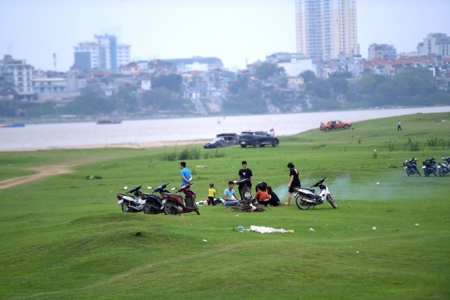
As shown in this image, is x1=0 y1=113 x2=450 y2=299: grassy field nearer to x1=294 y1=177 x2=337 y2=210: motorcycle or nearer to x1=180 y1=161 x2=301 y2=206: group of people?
x1=294 y1=177 x2=337 y2=210: motorcycle

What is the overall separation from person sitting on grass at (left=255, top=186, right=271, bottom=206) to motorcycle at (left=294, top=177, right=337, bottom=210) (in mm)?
1151

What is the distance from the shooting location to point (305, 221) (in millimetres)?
21031

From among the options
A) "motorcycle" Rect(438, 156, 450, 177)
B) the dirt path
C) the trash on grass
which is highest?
"motorcycle" Rect(438, 156, 450, 177)

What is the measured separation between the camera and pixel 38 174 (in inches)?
1918

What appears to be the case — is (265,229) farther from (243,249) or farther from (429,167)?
(429,167)

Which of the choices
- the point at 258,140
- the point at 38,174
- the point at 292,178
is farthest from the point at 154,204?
the point at 258,140

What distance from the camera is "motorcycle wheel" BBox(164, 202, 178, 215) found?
23.4m

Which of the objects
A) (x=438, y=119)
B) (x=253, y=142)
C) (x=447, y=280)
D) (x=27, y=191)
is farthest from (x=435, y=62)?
(x=447, y=280)

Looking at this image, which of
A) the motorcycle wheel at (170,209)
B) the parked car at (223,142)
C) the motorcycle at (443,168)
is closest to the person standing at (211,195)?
the motorcycle wheel at (170,209)

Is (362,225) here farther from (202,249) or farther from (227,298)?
(227,298)

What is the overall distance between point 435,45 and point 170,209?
108 metres

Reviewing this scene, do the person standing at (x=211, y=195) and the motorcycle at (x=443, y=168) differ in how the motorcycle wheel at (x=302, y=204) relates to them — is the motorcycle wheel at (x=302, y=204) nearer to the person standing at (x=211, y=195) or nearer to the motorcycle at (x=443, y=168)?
the person standing at (x=211, y=195)

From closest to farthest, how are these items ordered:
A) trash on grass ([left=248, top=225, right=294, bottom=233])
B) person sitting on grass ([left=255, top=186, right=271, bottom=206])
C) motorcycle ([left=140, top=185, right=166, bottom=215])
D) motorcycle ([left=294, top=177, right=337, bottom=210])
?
trash on grass ([left=248, top=225, right=294, bottom=233])
motorcycle ([left=140, top=185, right=166, bottom=215])
motorcycle ([left=294, top=177, right=337, bottom=210])
person sitting on grass ([left=255, top=186, right=271, bottom=206])

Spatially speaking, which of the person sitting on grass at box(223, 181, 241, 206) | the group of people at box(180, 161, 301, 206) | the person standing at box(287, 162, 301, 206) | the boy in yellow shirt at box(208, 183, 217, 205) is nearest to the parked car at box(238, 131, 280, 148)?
the boy in yellow shirt at box(208, 183, 217, 205)
